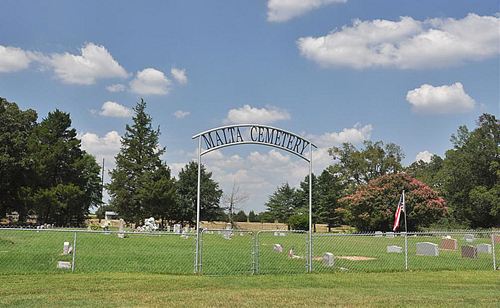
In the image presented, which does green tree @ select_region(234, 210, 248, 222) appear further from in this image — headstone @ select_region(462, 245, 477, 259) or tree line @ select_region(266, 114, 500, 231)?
headstone @ select_region(462, 245, 477, 259)

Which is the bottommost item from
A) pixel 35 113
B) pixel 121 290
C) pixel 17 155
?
pixel 121 290

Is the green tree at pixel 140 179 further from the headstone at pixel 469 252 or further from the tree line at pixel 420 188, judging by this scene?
the headstone at pixel 469 252

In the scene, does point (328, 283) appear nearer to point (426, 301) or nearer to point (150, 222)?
point (426, 301)

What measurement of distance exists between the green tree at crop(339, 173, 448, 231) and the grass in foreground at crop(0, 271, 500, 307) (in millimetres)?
34327

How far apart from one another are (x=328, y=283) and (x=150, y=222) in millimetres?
40297

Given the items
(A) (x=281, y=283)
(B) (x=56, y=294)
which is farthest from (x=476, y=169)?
(B) (x=56, y=294)

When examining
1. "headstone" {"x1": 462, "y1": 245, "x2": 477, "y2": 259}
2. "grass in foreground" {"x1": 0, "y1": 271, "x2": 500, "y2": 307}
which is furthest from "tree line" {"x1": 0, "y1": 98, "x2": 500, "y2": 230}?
"grass in foreground" {"x1": 0, "y1": 271, "x2": 500, "y2": 307}

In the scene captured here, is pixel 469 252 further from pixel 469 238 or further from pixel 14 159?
pixel 14 159

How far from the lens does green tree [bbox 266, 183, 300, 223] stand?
8312cm

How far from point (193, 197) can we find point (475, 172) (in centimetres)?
3563

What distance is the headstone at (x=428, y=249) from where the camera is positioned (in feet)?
73.7

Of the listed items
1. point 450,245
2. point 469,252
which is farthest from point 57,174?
point 469,252

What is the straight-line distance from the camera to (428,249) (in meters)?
22.7

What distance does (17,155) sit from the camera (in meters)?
50.2
